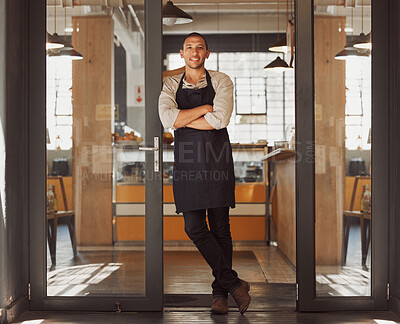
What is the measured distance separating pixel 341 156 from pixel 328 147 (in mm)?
94

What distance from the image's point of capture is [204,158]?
11.1 ft

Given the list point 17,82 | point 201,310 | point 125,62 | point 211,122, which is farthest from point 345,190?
point 17,82

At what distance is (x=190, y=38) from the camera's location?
3.47 metres

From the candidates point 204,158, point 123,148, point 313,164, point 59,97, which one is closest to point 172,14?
point 59,97

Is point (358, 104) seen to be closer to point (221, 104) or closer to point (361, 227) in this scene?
point (361, 227)

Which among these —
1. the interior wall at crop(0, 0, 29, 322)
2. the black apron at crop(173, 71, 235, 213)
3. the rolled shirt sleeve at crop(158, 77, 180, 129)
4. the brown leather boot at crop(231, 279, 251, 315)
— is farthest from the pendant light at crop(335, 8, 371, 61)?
the interior wall at crop(0, 0, 29, 322)

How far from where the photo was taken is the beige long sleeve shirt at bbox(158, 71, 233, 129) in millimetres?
3322

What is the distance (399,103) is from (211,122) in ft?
3.69

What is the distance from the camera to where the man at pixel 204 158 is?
3.37 m

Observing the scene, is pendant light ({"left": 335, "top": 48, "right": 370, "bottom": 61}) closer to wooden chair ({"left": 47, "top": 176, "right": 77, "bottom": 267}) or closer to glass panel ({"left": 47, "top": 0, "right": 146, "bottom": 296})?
glass panel ({"left": 47, "top": 0, "right": 146, "bottom": 296})

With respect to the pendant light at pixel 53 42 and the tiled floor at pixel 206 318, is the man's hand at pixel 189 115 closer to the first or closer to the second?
the pendant light at pixel 53 42

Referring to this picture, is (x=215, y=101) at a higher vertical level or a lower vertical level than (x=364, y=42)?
lower

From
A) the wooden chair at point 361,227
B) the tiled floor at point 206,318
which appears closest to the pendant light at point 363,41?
the wooden chair at point 361,227

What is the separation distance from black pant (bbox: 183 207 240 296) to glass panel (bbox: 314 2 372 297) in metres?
0.55
